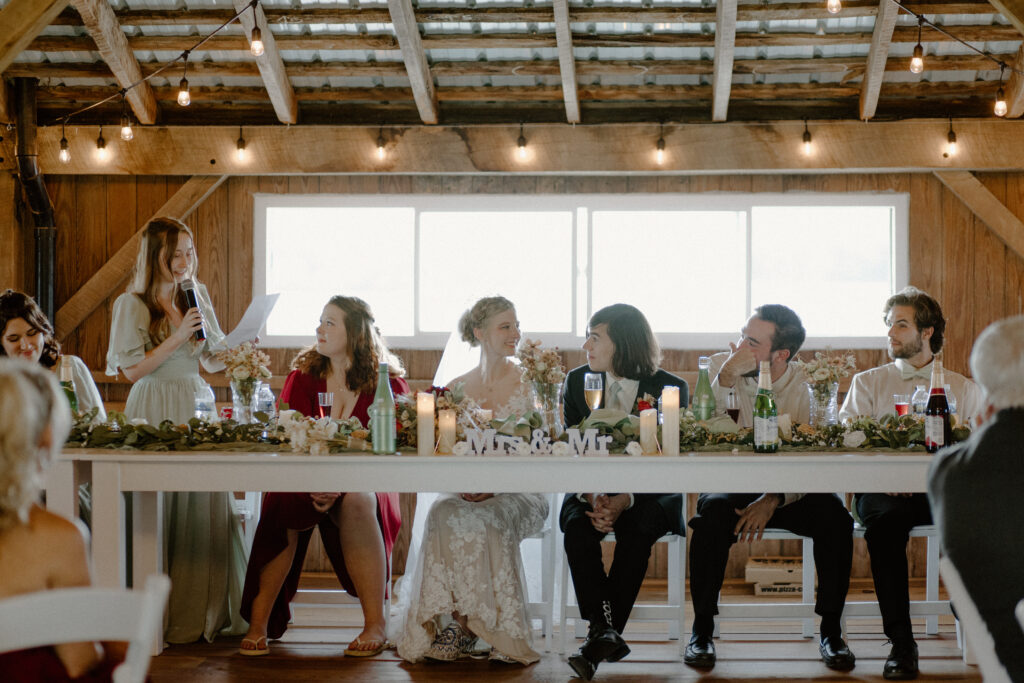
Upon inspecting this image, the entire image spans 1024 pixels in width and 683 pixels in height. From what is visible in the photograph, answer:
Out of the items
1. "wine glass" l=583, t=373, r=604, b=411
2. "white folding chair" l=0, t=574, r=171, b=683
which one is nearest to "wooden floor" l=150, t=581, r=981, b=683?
"wine glass" l=583, t=373, r=604, b=411

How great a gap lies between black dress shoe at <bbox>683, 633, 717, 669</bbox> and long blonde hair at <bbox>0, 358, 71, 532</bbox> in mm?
2432

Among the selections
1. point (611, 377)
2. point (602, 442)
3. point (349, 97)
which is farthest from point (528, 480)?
point (349, 97)

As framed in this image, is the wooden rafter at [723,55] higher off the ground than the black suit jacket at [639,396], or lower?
higher

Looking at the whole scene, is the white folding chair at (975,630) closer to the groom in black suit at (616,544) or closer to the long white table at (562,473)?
the long white table at (562,473)

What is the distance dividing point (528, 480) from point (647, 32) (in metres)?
3.11

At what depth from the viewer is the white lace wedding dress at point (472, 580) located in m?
3.53

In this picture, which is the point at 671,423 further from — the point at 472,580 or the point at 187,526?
the point at 187,526

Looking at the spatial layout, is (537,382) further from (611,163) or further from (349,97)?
(349,97)

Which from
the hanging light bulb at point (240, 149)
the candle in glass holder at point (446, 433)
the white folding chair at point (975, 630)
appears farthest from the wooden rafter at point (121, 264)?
the white folding chair at point (975, 630)

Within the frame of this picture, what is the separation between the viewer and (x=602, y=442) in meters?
3.18

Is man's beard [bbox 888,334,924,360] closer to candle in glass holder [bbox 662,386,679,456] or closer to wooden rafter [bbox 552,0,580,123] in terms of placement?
candle in glass holder [bbox 662,386,679,456]

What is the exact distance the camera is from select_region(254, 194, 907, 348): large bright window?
5.83 m

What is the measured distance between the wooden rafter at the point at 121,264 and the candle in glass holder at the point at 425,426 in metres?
3.13

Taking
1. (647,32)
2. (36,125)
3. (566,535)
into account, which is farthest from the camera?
(36,125)
